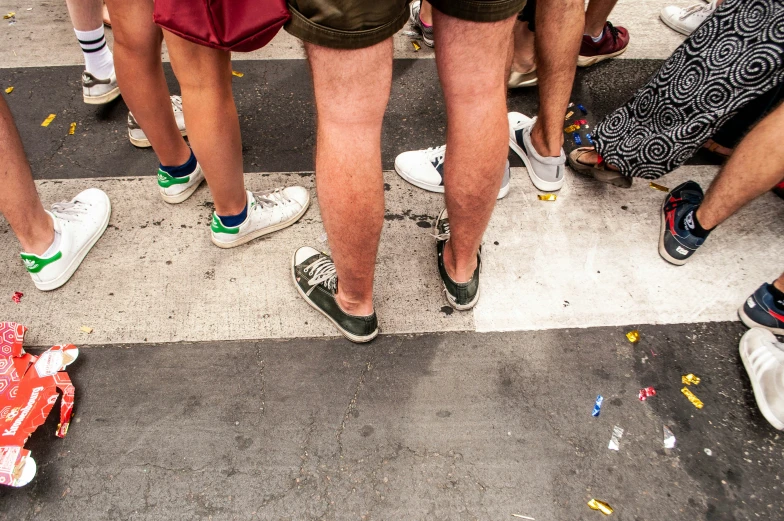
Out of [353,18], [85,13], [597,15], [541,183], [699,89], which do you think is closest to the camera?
[353,18]

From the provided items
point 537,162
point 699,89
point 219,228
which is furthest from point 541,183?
point 219,228

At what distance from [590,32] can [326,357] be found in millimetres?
2501

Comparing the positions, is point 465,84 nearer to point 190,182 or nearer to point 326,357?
point 326,357

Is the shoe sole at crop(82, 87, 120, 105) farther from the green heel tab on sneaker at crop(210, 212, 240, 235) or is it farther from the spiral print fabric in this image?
the spiral print fabric

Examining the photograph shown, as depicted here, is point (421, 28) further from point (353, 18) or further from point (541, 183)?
point (353, 18)

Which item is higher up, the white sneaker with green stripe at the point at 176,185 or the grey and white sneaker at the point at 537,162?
the grey and white sneaker at the point at 537,162

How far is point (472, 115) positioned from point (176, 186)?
147 centimetres

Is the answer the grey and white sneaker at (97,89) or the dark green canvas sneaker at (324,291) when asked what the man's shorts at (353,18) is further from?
the grey and white sneaker at (97,89)

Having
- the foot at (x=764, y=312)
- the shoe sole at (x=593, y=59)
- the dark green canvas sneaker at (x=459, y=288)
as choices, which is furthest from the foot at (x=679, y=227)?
the shoe sole at (x=593, y=59)

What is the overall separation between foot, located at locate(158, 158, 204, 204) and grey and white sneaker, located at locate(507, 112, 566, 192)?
4.87 ft

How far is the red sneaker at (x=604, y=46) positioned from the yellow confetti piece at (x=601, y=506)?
248 centimetres

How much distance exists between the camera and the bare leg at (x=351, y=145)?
1200 millimetres

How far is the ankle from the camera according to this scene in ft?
5.81

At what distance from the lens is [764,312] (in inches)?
74.2
